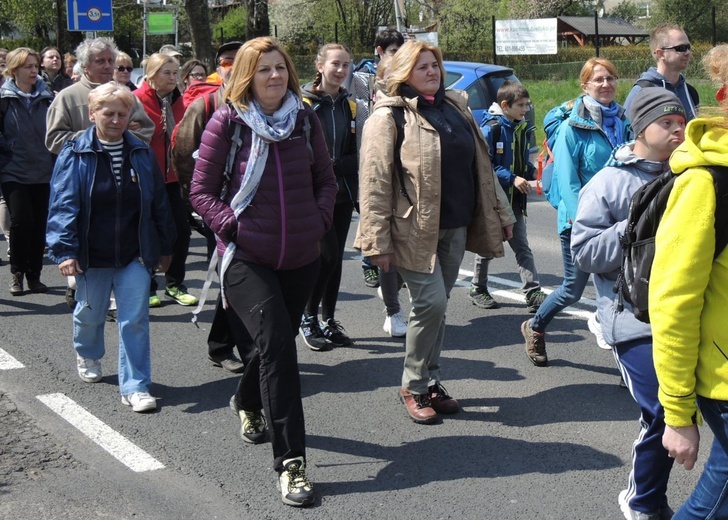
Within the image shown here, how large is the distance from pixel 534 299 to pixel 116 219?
11.1 feet

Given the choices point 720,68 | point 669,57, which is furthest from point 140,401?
point 669,57

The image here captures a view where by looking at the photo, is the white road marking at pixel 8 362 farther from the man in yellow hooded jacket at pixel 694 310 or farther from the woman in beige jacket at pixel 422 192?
the man in yellow hooded jacket at pixel 694 310

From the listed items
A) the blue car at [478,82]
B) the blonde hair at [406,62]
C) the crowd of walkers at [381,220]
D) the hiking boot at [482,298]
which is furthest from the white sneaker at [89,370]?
the blue car at [478,82]

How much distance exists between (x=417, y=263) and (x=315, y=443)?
1032 mm

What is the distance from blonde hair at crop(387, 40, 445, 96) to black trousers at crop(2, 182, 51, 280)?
4.17m

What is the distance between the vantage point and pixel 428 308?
5.04 metres

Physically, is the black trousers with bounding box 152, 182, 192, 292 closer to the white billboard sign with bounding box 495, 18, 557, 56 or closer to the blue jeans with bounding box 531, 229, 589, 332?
the blue jeans with bounding box 531, 229, 589, 332

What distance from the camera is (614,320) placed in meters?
3.72

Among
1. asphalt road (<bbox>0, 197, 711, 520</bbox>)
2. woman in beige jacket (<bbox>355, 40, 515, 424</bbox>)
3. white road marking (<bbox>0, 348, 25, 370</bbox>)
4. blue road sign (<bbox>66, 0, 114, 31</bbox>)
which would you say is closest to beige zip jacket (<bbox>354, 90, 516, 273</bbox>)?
woman in beige jacket (<bbox>355, 40, 515, 424</bbox>)

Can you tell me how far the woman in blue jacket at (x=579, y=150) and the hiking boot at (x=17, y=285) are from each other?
4463mm

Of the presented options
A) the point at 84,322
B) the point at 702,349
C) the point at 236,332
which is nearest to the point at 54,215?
the point at 84,322

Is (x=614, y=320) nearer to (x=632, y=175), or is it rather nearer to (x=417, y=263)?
(x=632, y=175)

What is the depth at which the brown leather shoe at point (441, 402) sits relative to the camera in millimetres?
5328

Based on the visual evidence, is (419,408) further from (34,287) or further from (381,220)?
(34,287)
